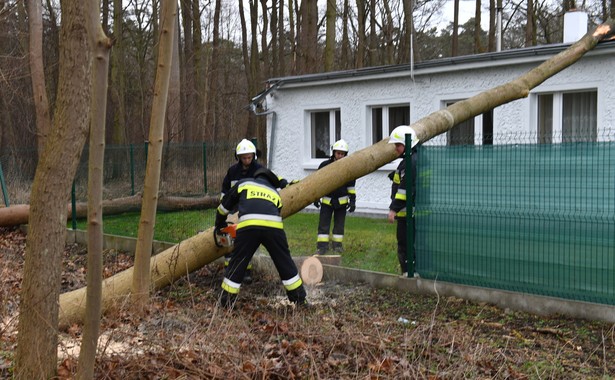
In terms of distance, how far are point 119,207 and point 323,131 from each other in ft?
16.2

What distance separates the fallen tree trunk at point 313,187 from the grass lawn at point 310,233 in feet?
4.36

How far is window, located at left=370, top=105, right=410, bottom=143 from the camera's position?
555 inches

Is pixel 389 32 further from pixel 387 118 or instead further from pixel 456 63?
pixel 456 63

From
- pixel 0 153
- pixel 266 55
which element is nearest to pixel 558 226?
pixel 0 153

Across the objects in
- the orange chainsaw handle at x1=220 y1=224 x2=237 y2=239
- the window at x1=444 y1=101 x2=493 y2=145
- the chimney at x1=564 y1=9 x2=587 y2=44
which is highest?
the chimney at x1=564 y1=9 x2=587 y2=44

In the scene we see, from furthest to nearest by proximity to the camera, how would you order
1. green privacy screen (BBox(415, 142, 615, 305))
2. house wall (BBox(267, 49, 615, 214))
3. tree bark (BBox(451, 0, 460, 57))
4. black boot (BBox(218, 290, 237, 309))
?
tree bark (BBox(451, 0, 460, 57))
house wall (BBox(267, 49, 615, 214))
black boot (BBox(218, 290, 237, 309))
green privacy screen (BBox(415, 142, 615, 305))

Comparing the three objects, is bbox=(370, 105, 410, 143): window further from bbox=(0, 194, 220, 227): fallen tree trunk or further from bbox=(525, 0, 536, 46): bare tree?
bbox=(525, 0, 536, 46): bare tree

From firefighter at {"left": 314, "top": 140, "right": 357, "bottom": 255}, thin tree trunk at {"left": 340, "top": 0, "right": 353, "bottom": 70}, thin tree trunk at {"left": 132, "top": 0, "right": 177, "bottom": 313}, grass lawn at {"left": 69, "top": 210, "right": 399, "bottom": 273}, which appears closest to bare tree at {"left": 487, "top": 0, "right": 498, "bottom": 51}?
thin tree trunk at {"left": 340, "top": 0, "right": 353, "bottom": 70}

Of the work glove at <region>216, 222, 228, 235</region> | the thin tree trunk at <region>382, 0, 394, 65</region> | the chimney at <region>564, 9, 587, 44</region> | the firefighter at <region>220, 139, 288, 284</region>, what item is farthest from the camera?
the thin tree trunk at <region>382, 0, 394, 65</region>

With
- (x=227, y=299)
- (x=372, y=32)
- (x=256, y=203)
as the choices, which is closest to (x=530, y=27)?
(x=372, y=32)

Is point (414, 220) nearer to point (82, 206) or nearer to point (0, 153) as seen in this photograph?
point (82, 206)

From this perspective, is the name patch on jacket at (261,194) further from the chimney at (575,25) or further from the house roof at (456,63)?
the chimney at (575,25)

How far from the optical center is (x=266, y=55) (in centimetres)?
2953

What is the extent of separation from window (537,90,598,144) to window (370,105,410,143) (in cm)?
293
